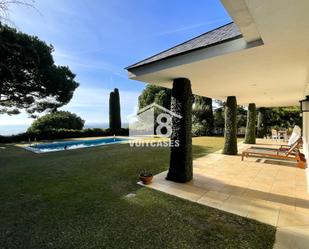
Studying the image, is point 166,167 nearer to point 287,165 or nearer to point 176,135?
point 176,135

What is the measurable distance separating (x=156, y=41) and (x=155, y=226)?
12.8 m

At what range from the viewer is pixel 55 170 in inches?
285

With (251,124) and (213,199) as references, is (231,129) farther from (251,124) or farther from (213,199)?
(213,199)

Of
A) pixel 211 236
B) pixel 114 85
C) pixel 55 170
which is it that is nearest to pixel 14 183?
pixel 55 170

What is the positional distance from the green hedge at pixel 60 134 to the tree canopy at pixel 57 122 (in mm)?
1946

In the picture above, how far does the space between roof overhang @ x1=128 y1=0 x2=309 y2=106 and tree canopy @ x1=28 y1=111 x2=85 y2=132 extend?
1878cm

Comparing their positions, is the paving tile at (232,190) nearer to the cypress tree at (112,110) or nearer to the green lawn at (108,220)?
the green lawn at (108,220)

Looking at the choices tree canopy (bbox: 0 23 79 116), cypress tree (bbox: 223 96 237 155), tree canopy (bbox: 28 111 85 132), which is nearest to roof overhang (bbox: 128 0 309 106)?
cypress tree (bbox: 223 96 237 155)

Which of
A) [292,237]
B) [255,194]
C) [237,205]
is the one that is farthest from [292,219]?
[255,194]

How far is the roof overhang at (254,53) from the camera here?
8.17ft

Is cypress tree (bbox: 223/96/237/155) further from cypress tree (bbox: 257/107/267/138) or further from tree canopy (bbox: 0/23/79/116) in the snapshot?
tree canopy (bbox: 0/23/79/116)

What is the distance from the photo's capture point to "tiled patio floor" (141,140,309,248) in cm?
357

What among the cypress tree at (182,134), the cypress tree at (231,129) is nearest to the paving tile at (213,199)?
the cypress tree at (182,134)

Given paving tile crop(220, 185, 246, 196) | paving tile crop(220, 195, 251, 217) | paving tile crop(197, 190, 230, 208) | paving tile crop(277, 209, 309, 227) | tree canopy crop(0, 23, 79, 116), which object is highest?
tree canopy crop(0, 23, 79, 116)
